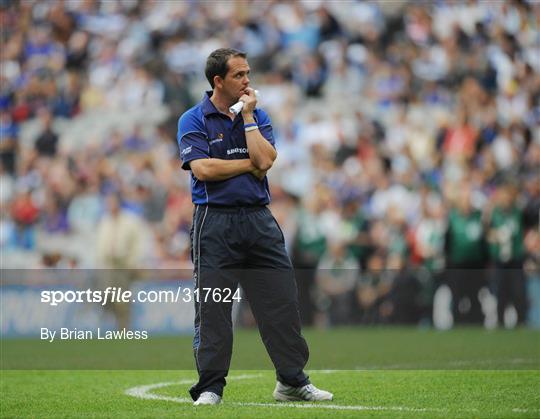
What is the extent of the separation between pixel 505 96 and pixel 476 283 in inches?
176

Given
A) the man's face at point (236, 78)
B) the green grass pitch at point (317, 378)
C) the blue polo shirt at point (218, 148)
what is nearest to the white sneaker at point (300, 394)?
the green grass pitch at point (317, 378)

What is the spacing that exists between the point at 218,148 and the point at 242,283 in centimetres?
90

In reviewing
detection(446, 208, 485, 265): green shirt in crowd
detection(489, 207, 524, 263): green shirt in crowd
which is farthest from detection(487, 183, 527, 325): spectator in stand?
detection(446, 208, 485, 265): green shirt in crowd

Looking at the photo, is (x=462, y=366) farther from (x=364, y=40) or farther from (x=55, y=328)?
(x=364, y=40)

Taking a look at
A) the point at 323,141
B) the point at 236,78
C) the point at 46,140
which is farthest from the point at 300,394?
the point at 46,140

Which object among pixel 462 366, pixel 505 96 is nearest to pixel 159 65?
pixel 505 96

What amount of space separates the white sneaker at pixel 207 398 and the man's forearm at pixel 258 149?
1469 millimetres

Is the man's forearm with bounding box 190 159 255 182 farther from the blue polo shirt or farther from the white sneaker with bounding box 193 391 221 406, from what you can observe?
the white sneaker with bounding box 193 391 221 406

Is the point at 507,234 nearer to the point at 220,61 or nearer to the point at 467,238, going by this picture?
the point at 467,238

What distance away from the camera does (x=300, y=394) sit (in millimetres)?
7996

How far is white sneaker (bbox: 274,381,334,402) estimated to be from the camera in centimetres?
798

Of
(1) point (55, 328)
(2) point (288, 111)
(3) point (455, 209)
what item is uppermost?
(2) point (288, 111)

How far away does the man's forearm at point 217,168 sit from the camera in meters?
7.73

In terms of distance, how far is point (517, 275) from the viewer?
1742 cm
